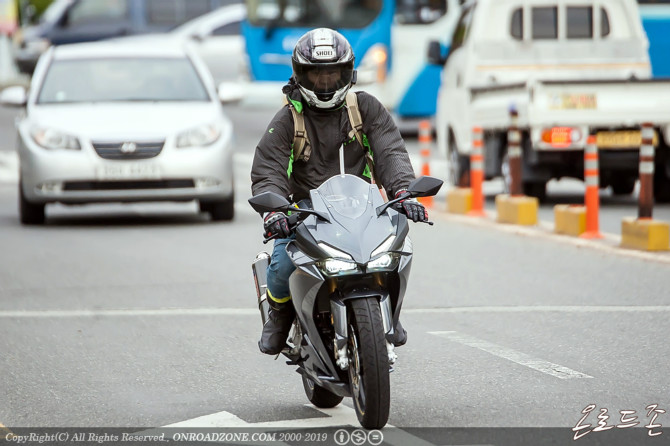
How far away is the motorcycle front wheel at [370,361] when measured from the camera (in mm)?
5770

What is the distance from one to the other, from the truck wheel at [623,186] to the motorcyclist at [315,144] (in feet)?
39.1

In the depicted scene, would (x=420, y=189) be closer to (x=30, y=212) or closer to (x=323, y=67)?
(x=323, y=67)

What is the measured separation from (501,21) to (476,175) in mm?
3084

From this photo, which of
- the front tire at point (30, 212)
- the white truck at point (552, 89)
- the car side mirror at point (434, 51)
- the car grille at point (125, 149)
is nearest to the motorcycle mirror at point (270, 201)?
the car grille at point (125, 149)

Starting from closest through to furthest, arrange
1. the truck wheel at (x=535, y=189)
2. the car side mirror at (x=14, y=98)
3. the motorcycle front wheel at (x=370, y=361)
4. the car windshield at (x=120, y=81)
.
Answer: the motorcycle front wheel at (x=370, y=361) < the car side mirror at (x=14, y=98) < the car windshield at (x=120, y=81) < the truck wheel at (x=535, y=189)

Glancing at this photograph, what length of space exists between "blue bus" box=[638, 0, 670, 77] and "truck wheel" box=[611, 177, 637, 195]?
6096 mm

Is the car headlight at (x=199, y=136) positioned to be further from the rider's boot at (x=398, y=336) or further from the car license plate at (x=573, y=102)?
the rider's boot at (x=398, y=336)

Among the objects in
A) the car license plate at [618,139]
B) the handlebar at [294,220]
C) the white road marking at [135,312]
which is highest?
the handlebar at [294,220]

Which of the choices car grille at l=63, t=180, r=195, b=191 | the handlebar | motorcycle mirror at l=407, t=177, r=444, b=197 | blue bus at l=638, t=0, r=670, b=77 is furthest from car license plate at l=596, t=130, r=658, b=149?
the handlebar

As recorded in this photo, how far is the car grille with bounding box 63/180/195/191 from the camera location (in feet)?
49.4

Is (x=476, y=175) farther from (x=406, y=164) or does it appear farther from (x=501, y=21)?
(x=406, y=164)

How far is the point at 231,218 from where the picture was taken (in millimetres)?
15969

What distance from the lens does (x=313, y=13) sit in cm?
2817

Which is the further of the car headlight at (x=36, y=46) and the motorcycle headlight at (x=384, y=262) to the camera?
the car headlight at (x=36, y=46)
